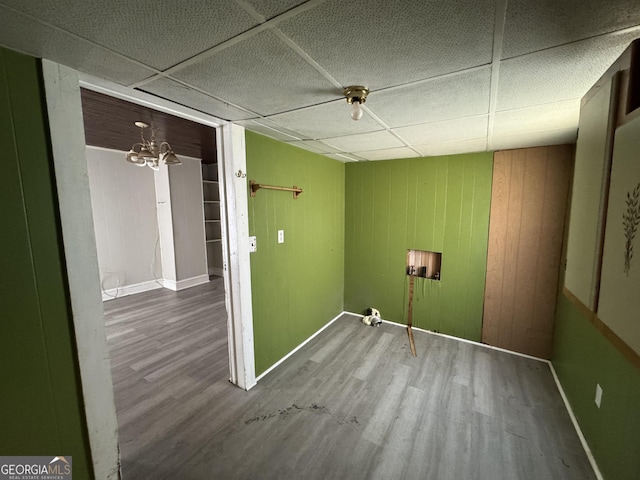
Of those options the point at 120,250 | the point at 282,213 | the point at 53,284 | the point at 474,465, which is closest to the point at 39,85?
the point at 53,284

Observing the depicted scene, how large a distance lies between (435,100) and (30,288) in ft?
7.06

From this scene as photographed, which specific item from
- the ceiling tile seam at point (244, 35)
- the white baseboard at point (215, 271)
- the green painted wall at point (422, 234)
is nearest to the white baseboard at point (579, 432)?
the green painted wall at point (422, 234)

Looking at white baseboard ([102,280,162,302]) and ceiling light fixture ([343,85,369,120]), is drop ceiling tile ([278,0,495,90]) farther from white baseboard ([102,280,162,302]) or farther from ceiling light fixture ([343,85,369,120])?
white baseboard ([102,280,162,302])

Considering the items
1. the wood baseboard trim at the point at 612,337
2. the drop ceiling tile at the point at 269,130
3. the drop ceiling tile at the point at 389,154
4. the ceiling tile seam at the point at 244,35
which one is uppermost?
the drop ceiling tile at the point at 269,130

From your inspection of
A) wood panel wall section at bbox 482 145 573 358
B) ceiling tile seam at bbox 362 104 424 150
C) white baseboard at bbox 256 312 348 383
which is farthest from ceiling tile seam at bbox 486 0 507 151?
white baseboard at bbox 256 312 348 383

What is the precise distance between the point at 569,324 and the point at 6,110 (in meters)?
3.74

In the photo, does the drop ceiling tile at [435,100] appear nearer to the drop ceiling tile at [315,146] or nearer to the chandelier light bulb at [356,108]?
the chandelier light bulb at [356,108]

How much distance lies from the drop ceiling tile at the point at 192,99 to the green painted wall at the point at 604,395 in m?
2.35

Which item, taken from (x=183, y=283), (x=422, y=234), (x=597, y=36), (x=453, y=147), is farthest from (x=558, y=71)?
(x=183, y=283)

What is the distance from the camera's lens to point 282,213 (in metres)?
2.55

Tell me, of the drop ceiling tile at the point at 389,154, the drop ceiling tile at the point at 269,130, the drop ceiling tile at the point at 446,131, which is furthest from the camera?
the drop ceiling tile at the point at 389,154

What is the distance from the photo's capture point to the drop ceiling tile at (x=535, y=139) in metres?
2.07

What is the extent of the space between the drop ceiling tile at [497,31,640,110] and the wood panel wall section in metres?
1.40

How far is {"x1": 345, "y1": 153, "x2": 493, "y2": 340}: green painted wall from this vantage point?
2.92 meters
